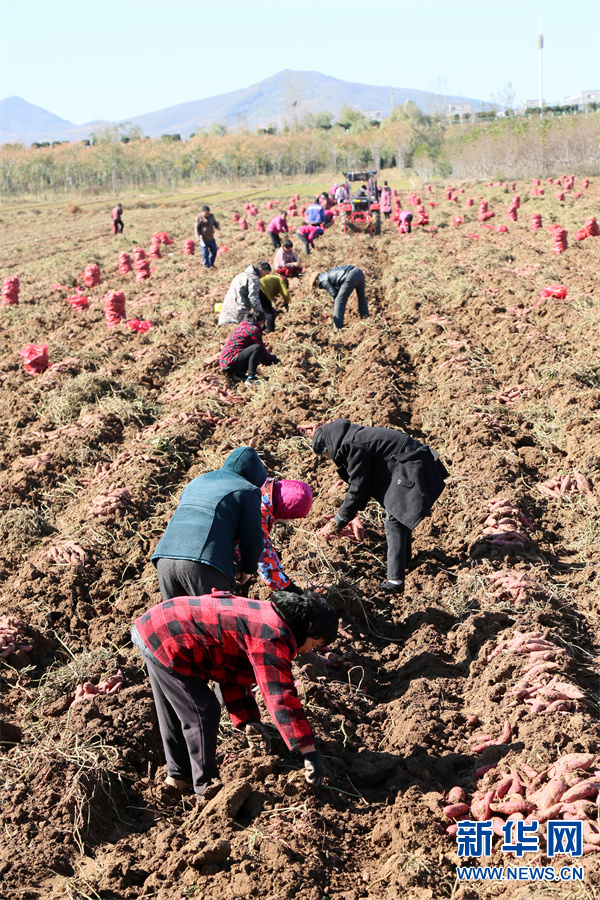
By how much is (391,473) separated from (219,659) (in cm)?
213

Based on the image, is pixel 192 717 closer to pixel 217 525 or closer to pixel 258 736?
pixel 258 736

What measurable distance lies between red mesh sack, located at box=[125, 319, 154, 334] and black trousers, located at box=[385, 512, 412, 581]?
7245 mm

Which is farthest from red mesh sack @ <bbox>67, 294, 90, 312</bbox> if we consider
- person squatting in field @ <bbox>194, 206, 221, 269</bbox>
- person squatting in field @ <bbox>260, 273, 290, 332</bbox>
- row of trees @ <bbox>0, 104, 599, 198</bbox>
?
row of trees @ <bbox>0, 104, 599, 198</bbox>

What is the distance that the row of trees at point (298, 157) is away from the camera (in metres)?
38.0

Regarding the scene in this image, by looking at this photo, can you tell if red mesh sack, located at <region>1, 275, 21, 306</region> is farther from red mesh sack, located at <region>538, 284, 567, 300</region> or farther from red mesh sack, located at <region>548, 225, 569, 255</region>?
red mesh sack, located at <region>548, 225, 569, 255</region>

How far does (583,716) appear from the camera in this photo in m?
Result: 3.44

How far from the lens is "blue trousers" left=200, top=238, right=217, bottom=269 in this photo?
602 inches

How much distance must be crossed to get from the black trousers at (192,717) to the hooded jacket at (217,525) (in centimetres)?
54

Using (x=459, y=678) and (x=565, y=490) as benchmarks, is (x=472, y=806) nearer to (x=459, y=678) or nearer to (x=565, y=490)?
(x=459, y=678)

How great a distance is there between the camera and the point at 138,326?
1136cm

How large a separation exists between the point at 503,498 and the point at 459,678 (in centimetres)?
190

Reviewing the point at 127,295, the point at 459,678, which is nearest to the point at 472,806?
the point at 459,678

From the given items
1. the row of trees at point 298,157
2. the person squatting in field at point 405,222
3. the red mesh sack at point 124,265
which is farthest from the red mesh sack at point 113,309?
the row of trees at point 298,157

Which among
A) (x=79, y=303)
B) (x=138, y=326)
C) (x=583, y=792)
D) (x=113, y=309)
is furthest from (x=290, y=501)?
(x=79, y=303)
